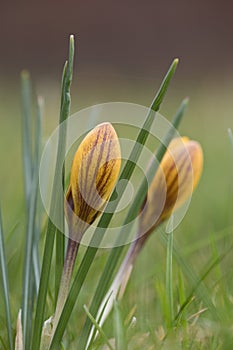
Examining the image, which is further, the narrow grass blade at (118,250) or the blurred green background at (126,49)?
the blurred green background at (126,49)

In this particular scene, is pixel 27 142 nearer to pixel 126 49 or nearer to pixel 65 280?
pixel 65 280

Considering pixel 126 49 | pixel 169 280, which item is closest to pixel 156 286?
pixel 169 280

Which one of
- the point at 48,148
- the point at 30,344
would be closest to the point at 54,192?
the point at 30,344

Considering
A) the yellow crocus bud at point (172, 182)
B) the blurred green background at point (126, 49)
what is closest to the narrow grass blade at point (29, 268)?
the yellow crocus bud at point (172, 182)

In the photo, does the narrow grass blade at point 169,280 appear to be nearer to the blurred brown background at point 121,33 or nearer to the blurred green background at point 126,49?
the blurred green background at point 126,49

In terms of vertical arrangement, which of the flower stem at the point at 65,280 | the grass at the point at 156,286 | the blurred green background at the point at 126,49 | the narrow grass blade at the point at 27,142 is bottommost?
the blurred green background at the point at 126,49

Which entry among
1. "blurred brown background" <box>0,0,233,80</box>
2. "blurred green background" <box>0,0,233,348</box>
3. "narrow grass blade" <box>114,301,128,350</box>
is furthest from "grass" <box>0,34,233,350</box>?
"blurred brown background" <box>0,0,233,80</box>

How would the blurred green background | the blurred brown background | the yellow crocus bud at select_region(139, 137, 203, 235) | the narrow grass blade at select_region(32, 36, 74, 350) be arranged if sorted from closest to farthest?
the narrow grass blade at select_region(32, 36, 74, 350) → the yellow crocus bud at select_region(139, 137, 203, 235) → the blurred green background → the blurred brown background

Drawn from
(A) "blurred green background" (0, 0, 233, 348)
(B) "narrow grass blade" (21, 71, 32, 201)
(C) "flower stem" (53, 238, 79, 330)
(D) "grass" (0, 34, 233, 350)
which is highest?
(B) "narrow grass blade" (21, 71, 32, 201)

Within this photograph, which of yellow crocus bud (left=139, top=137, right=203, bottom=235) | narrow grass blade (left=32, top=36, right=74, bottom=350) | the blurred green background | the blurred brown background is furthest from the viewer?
the blurred brown background

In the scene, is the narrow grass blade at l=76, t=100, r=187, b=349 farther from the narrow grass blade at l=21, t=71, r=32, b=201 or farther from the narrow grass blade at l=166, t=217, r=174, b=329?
the narrow grass blade at l=21, t=71, r=32, b=201
